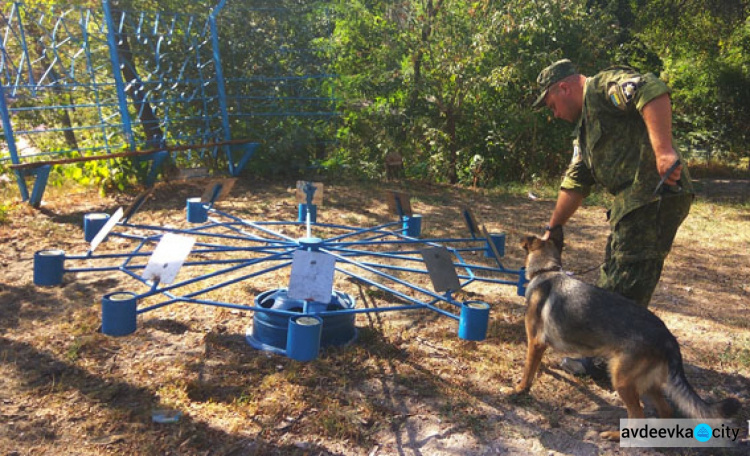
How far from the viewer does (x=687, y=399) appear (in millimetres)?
2561

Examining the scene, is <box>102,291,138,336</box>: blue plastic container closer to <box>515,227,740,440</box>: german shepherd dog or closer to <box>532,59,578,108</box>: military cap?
<box>515,227,740,440</box>: german shepherd dog

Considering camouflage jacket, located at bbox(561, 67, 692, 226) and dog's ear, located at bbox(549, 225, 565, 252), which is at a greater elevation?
camouflage jacket, located at bbox(561, 67, 692, 226)

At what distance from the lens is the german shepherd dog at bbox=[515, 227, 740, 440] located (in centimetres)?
261

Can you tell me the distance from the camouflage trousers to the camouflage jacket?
7 centimetres

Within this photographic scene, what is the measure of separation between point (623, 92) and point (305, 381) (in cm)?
242

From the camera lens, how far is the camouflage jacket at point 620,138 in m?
2.93

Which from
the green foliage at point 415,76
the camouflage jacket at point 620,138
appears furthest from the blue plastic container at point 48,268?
the green foliage at point 415,76

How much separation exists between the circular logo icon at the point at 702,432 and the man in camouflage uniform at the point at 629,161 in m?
0.74

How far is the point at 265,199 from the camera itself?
803 centimetres

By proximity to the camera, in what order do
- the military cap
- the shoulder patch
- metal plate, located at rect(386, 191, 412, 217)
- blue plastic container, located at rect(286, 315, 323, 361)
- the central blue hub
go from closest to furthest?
blue plastic container, located at rect(286, 315, 323, 361), the shoulder patch, the military cap, the central blue hub, metal plate, located at rect(386, 191, 412, 217)

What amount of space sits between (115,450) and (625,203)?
2.98 m

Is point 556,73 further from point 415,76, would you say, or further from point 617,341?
point 415,76

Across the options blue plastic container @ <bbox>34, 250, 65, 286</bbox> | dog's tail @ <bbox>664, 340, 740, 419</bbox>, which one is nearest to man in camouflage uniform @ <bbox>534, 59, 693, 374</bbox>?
dog's tail @ <bbox>664, 340, 740, 419</bbox>

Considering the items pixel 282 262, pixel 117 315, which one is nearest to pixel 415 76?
pixel 282 262
